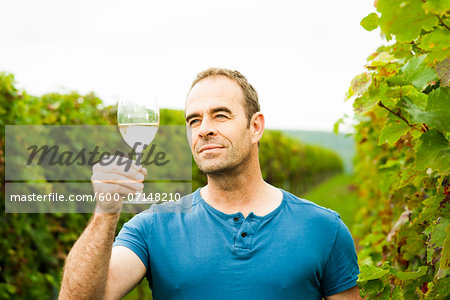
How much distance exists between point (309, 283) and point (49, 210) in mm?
3720

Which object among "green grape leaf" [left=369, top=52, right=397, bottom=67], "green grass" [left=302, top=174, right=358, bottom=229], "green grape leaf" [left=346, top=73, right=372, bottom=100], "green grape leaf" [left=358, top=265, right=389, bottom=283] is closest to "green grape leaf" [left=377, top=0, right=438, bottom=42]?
"green grape leaf" [left=346, top=73, right=372, bottom=100]

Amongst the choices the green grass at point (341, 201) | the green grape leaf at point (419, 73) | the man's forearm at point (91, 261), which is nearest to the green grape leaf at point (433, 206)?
the green grape leaf at point (419, 73)

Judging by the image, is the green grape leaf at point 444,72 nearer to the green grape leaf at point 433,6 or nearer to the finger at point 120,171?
the green grape leaf at point 433,6

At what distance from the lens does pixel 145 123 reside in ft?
7.28

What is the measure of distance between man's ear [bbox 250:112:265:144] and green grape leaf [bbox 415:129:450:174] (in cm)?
155

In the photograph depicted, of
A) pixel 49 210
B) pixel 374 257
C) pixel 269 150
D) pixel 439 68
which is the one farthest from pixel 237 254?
pixel 269 150

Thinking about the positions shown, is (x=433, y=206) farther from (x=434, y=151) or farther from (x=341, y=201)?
(x=341, y=201)

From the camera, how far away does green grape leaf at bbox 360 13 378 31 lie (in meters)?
1.33

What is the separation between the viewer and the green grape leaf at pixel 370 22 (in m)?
1.33

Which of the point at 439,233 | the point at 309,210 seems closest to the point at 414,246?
the point at 309,210

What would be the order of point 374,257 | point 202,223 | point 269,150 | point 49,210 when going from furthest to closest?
point 269,150, point 49,210, point 374,257, point 202,223

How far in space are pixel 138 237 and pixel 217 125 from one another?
0.68m

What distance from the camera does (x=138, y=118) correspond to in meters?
2.22

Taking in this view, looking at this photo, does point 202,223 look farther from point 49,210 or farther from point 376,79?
point 49,210
